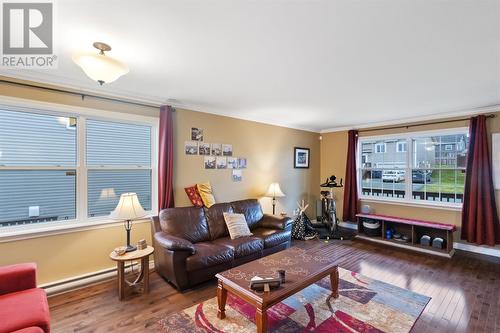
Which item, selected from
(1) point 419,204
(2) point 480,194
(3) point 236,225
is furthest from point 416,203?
(3) point 236,225

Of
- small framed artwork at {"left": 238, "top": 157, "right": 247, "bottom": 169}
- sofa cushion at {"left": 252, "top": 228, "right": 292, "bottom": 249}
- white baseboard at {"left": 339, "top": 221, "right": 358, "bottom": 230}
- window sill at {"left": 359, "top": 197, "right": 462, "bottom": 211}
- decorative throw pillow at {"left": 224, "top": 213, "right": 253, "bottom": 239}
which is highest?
small framed artwork at {"left": 238, "top": 157, "right": 247, "bottom": 169}

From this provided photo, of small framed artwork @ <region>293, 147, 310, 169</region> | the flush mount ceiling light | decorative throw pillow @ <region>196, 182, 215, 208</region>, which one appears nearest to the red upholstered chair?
the flush mount ceiling light

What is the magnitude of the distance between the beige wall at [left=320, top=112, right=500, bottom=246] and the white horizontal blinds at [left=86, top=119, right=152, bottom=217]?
14.1 ft

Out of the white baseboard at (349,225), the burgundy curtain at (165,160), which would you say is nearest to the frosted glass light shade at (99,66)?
the burgundy curtain at (165,160)

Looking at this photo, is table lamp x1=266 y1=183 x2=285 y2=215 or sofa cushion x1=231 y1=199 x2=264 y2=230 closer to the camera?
sofa cushion x1=231 y1=199 x2=264 y2=230

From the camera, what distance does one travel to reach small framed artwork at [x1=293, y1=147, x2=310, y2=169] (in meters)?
5.57

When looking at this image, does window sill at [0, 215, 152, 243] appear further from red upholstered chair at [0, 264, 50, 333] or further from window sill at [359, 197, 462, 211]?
window sill at [359, 197, 462, 211]

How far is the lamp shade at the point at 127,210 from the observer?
2.62 meters

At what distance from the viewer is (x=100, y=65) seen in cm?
188

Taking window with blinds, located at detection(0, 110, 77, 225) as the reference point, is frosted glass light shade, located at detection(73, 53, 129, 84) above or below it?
above

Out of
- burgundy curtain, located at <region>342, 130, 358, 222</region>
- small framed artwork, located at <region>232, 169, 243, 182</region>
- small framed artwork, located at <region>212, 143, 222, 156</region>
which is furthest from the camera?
burgundy curtain, located at <region>342, 130, 358, 222</region>

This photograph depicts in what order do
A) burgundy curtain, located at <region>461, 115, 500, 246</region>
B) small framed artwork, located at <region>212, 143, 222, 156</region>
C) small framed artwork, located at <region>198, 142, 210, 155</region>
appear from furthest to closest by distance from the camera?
small framed artwork, located at <region>212, 143, 222, 156</region>, small framed artwork, located at <region>198, 142, 210, 155</region>, burgundy curtain, located at <region>461, 115, 500, 246</region>

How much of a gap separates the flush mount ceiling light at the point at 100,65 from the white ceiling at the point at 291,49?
0.16 meters

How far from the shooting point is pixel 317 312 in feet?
7.68
